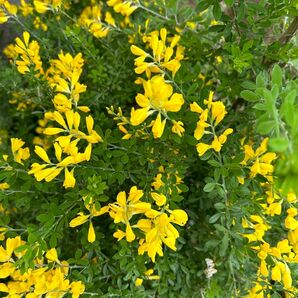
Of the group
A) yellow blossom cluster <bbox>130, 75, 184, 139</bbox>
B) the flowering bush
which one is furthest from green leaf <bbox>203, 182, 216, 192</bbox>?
yellow blossom cluster <bbox>130, 75, 184, 139</bbox>

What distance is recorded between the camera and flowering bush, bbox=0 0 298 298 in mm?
1104

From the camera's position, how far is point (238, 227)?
4.04 feet

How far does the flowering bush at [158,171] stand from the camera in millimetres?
1104

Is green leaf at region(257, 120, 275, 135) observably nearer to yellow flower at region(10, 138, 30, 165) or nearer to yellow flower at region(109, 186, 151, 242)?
yellow flower at region(109, 186, 151, 242)

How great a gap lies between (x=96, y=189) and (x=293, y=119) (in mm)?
662

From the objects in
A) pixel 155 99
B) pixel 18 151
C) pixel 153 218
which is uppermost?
pixel 155 99

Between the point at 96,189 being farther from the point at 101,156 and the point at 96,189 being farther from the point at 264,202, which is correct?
the point at 264,202

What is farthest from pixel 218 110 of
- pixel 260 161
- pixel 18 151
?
pixel 18 151

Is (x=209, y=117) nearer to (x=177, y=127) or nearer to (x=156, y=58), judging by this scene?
(x=177, y=127)

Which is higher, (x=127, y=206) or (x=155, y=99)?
(x=155, y=99)

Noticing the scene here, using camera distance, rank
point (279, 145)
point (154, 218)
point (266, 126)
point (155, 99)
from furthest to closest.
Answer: point (154, 218) → point (155, 99) → point (266, 126) → point (279, 145)

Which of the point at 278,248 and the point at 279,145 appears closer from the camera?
the point at 279,145

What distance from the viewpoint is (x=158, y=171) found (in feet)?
4.45

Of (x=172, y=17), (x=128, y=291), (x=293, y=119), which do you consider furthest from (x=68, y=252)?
(x=293, y=119)
